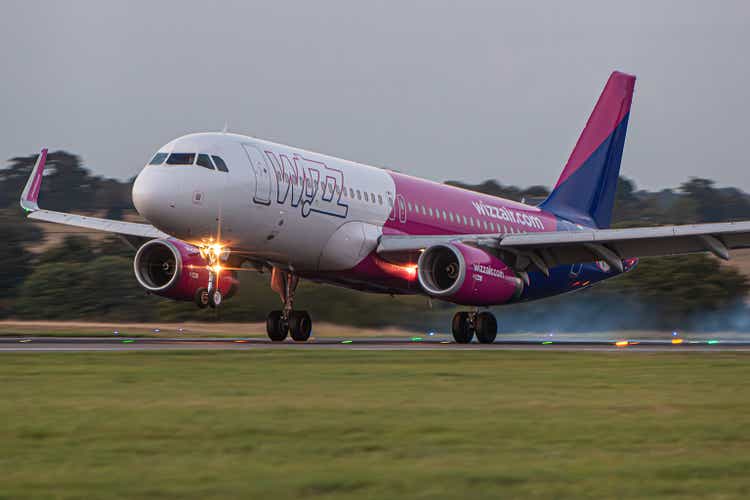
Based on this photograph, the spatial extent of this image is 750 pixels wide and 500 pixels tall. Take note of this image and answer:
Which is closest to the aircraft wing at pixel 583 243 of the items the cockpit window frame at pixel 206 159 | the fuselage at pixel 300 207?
the fuselage at pixel 300 207

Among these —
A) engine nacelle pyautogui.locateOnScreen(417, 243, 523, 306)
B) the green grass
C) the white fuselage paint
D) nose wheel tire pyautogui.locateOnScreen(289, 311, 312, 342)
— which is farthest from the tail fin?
the green grass

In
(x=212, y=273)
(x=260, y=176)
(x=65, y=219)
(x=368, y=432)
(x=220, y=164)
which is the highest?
(x=220, y=164)

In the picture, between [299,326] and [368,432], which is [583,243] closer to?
[299,326]

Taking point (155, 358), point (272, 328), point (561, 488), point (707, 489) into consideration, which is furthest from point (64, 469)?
point (272, 328)

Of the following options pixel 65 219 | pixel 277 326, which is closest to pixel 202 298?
pixel 277 326

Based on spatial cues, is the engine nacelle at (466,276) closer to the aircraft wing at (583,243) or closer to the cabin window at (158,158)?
the aircraft wing at (583,243)

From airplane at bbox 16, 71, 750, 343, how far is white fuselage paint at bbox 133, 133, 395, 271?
0.03 m

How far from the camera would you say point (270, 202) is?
26.5 m

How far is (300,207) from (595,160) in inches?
546

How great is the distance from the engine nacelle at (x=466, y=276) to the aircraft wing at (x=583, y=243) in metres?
0.45

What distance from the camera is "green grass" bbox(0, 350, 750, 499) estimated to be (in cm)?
797

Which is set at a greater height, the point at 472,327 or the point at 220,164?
the point at 220,164

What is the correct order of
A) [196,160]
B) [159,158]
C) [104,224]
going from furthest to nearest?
[104,224], [159,158], [196,160]

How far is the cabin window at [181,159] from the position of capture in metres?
25.8
